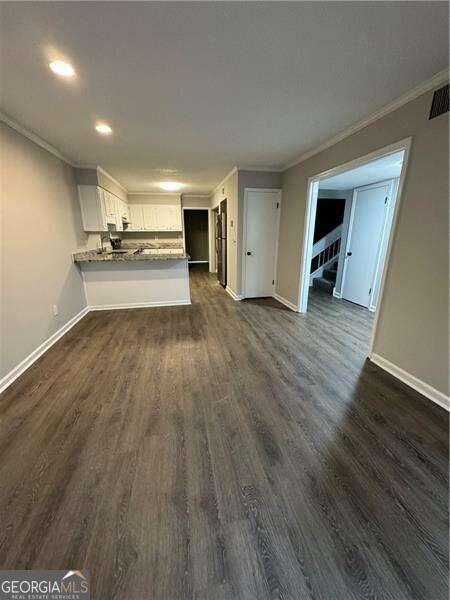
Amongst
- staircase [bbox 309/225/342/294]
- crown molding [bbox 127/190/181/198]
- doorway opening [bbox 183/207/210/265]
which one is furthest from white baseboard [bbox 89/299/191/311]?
doorway opening [bbox 183/207/210/265]

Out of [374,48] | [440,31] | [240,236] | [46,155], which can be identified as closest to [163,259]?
[240,236]

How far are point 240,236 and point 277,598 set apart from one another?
167 inches

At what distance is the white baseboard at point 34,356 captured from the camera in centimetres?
218

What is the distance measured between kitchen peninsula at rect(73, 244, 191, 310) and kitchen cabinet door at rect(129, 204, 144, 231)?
2314 millimetres

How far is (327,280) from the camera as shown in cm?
614

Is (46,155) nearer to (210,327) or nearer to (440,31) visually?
(210,327)

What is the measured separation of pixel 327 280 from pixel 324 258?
0.72m

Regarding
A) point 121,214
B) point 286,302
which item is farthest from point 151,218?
point 286,302

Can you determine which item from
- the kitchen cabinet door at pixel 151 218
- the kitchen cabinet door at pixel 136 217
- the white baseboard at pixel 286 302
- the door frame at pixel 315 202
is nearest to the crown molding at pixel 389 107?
the door frame at pixel 315 202

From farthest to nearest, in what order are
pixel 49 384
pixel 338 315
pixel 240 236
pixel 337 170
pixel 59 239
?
pixel 240 236 → pixel 338 315 → pixel 59 239 → pixel 337 170 → pixel 49 384

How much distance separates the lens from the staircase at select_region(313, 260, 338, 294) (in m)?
5.82

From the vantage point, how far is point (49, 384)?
2.19 metres

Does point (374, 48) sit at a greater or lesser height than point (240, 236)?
greater

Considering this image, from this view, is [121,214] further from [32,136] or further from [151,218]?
[32,136]
